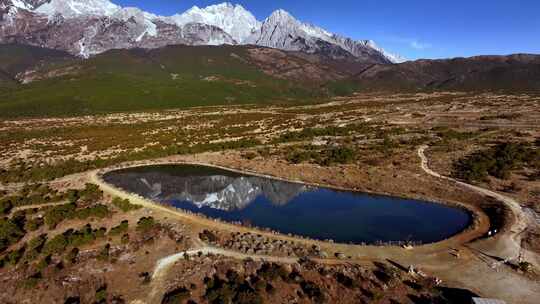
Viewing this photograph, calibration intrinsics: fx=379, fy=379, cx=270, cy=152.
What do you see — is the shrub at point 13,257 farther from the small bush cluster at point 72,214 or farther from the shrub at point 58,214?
the small bush cluster at point 72,214

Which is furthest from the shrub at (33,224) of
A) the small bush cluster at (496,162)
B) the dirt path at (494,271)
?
the small bush cluster at (496,162)

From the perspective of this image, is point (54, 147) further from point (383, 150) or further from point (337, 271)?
point (337, 271)

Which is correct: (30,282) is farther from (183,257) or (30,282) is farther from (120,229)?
(183,257)

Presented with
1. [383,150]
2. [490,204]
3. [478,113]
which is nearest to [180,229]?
[490,204]

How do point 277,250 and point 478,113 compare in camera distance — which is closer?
point 277,250

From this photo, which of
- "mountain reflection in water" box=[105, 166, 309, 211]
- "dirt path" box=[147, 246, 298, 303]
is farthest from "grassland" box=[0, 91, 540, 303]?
"mountain reflection in water" box=[105, 166, 309, 211]

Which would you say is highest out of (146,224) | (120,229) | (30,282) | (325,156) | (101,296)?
(325,156)

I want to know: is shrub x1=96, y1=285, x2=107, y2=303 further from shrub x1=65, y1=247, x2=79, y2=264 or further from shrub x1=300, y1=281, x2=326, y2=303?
shrub x1=300, y1=281, x2=326, y2=303

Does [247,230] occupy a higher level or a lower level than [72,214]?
lower

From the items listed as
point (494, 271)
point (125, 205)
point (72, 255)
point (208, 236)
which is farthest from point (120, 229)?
point (494, 271)
